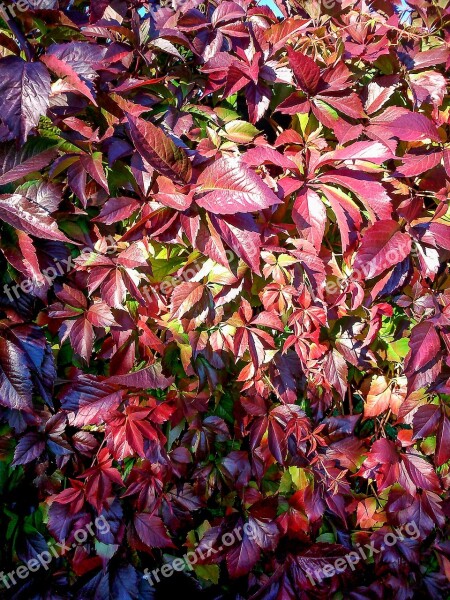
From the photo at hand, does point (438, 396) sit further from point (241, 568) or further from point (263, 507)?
point (241, 568)

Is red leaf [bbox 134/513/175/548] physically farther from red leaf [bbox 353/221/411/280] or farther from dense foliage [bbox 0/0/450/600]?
red leaf [bbox 353/221/411/280]

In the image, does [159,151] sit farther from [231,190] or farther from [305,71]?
[305,71]

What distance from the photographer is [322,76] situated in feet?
4.55

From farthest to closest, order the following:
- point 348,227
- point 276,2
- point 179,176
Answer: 1. point 276,2
2. point 348,227
3. point 179,176

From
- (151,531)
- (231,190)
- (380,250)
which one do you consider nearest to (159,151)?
(231,190)

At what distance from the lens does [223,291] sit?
1.40 m

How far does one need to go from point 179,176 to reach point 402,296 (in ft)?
2.55

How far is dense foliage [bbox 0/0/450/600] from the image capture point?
50.6 inches

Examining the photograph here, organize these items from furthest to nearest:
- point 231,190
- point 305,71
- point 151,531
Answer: point 151,531
point 305,71
point 231,190

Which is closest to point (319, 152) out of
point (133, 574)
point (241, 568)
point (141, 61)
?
point (141, 61)

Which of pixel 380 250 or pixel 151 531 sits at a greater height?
pixel 380 250

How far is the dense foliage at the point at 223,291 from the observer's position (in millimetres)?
1286

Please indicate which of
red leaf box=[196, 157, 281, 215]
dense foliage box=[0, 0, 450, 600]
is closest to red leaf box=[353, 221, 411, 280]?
dense foliage box=[0, 0, 450, 600]

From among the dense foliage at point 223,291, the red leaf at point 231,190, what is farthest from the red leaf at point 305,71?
the red leaf at point 231,190
